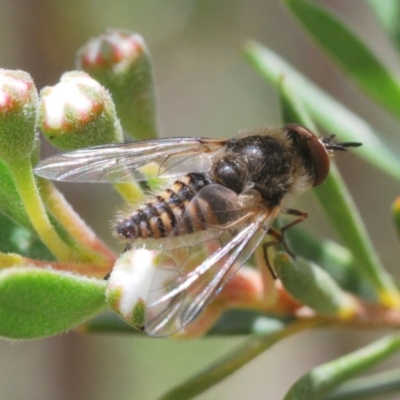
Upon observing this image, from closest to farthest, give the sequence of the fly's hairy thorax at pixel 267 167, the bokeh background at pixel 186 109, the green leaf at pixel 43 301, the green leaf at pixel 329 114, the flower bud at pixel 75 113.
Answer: the green leaf at pixel 43 301
the flower bud at pixel 75 113
the fly's hairy thorax at pixel 267 167
the green leaf at pixel 329 114
the bokeh background at pixel 186 109

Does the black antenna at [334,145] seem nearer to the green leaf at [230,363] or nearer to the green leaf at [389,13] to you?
the green leaf at [389,13]

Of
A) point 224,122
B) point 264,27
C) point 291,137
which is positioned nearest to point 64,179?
point 291,137

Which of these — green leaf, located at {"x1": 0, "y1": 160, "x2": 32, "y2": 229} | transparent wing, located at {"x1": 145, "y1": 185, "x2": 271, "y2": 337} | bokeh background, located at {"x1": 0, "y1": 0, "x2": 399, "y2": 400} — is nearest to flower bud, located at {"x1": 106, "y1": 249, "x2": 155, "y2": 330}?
transparent wing, located at {"x1": 145, "y1": 185, "x2": 271, "y2": 337}

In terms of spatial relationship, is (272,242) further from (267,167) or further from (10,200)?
(10,200)

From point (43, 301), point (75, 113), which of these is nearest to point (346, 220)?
point (75, 113)

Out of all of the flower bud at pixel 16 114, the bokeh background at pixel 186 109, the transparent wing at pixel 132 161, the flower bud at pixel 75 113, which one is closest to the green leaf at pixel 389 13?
the transparent wing at pixel 132 161

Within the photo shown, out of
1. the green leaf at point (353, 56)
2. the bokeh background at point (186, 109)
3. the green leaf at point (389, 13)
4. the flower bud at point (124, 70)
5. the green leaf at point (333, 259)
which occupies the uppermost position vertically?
the green leaf at point (389, 13)

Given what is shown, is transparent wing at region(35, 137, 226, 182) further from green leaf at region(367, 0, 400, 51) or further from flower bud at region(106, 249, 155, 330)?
green leaf at region(367, 0, 400, 51)
